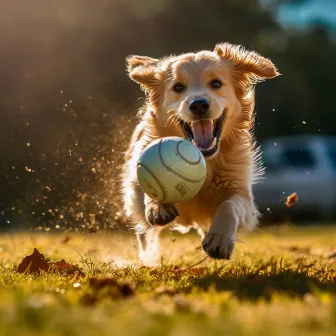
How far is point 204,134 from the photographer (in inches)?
232

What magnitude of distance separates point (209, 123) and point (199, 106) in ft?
0.75

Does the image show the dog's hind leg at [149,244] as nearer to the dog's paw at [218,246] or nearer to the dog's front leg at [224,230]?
the dog's front leg at [224,230]

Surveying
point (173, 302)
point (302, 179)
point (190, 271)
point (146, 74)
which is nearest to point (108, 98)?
point (146, 74)

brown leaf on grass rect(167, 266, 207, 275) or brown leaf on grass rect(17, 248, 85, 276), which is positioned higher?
brown leaf on grass rect(167, 266, 207, 275)

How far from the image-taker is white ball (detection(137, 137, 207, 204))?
190 inches

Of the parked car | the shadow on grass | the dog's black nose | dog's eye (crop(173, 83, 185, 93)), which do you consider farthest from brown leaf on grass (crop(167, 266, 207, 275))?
the parked car

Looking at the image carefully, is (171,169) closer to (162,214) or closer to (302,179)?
(162,214)

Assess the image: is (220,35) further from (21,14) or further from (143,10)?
(21,14)

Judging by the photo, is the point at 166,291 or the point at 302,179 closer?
the point at 166,291

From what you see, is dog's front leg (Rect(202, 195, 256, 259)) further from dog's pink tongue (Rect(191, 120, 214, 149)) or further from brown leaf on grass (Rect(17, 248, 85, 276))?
brown leaf on grass (Rect(17, 248, 85, 276))

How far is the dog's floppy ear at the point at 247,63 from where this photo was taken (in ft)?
21.6

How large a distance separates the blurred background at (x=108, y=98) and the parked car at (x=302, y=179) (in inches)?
1.2

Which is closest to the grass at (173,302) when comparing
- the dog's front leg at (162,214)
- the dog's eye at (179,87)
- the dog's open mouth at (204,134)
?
the dog's front leg at (162,214)

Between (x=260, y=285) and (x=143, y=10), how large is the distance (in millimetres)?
22910
